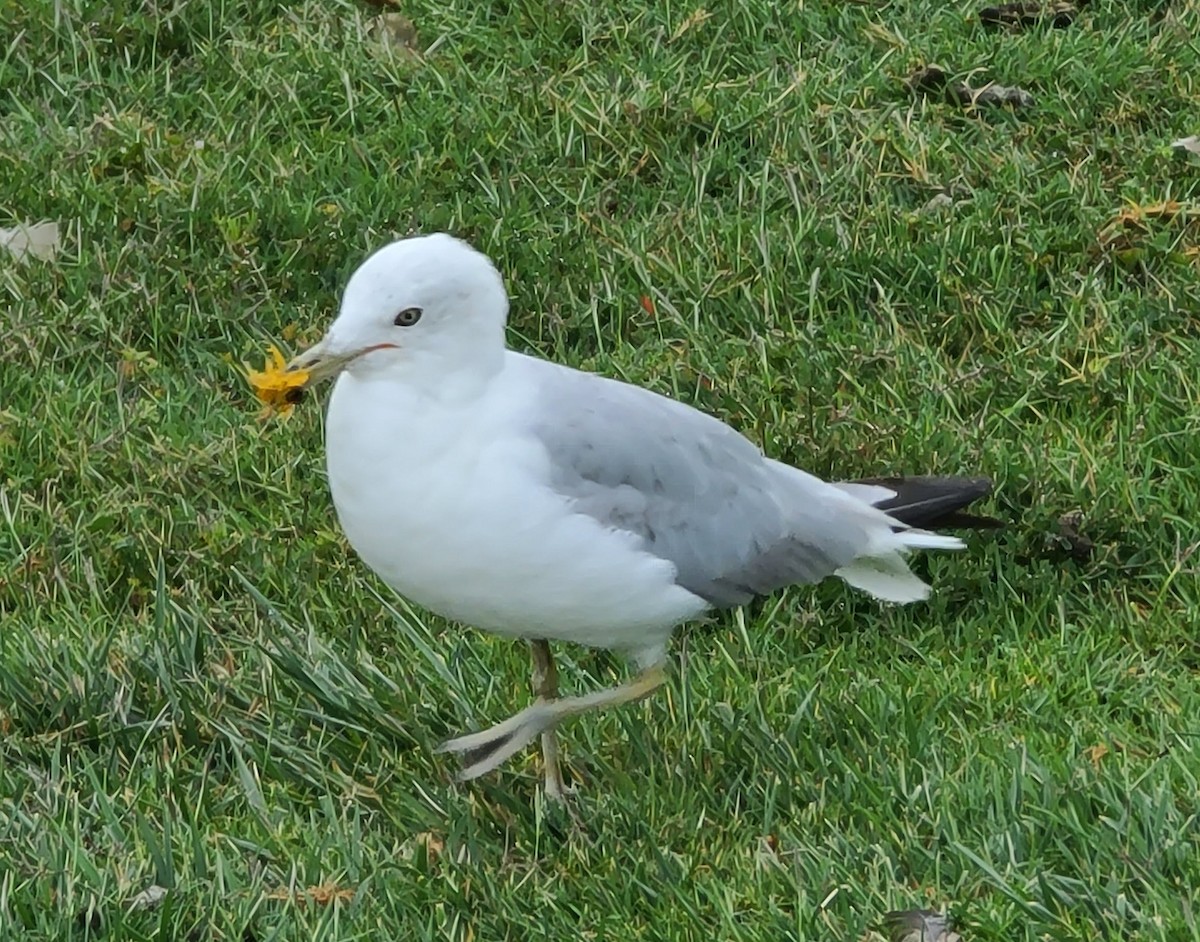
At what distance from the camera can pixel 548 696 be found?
12.7 ft

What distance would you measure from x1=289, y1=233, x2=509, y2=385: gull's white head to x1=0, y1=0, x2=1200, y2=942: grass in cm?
74

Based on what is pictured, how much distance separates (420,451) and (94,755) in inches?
36.5

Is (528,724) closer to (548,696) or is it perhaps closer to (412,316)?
(548,696)

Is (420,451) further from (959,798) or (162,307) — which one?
(162,307)

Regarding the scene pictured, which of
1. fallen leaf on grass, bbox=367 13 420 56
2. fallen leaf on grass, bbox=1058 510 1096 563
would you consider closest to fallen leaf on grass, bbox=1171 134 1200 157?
fallen leaf on grass, bbox=1058 510 1096 563

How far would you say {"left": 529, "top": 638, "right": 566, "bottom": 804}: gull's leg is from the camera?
147 inches

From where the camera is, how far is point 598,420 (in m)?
3.64

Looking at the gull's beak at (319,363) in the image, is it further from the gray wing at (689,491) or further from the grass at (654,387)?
the grass at (654,387)

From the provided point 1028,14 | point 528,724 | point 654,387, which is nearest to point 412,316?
point 528,724

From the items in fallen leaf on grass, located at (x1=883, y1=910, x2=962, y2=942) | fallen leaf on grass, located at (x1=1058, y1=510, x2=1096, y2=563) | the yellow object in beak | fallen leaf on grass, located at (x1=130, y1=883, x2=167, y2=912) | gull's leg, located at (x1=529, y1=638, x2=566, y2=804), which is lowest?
fallen leaf on grass, located at (x1=1058, y1=510, x2=1096, y2=563)

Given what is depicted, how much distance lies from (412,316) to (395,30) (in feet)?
10.00

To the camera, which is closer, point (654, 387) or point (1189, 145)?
point (654, 387)

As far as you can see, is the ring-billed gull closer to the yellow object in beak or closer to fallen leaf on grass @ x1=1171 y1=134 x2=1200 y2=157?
the yellow object in beak

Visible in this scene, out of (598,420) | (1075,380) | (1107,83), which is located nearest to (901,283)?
(1075,380)
